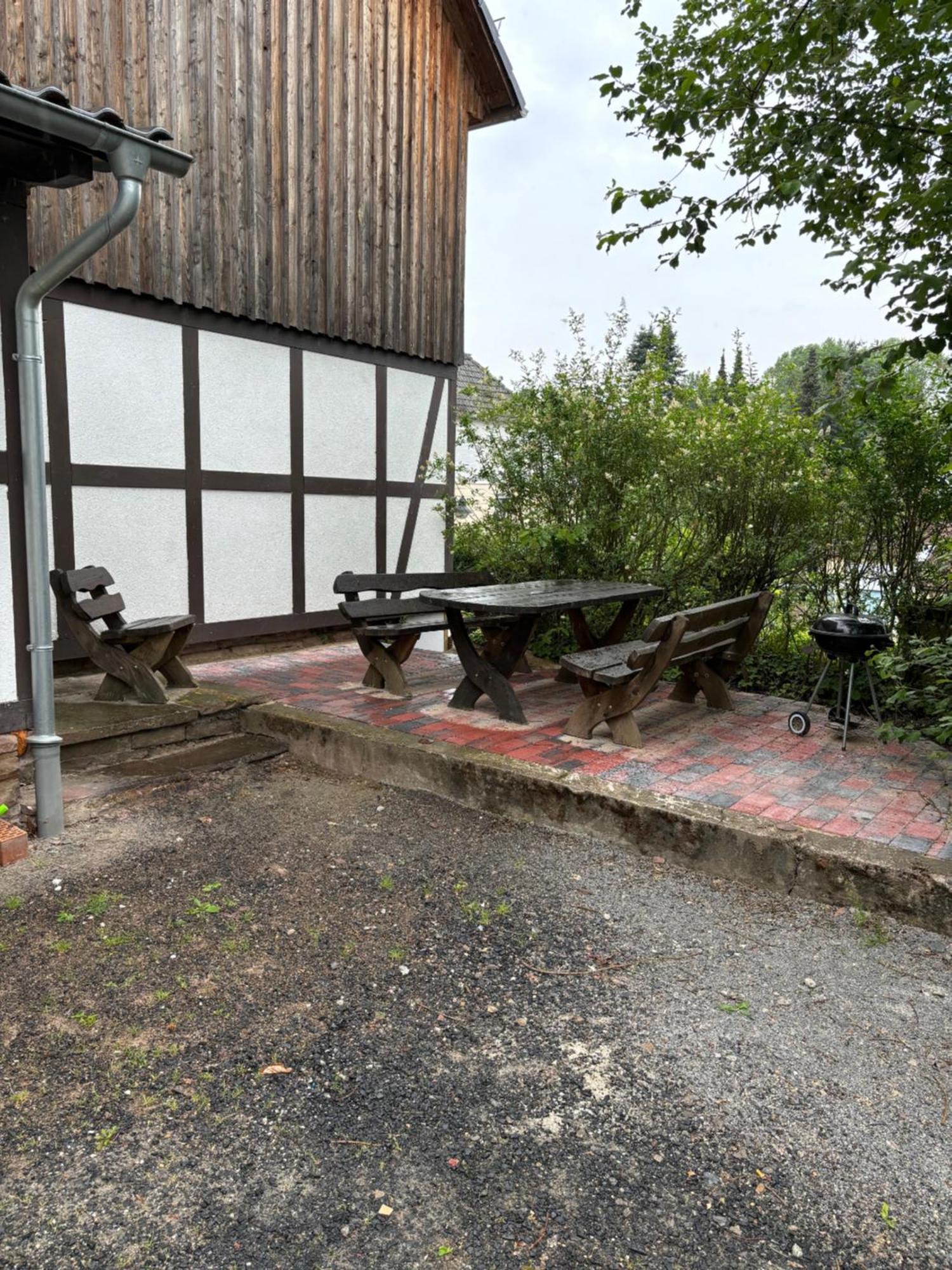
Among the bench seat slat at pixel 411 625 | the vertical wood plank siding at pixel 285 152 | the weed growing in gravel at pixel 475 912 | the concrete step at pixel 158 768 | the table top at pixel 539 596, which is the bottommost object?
the weed growing in gravel at pixel 475 912

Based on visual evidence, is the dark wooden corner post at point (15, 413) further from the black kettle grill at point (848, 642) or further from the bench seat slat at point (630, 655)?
the black kettle grill at point (848, 642)

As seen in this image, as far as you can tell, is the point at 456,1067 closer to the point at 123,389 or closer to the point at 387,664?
the point at 387,664

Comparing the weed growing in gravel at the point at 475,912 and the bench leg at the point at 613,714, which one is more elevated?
the bench leg at the point at 613,714

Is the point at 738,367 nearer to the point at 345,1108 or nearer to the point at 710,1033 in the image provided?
the point at 710,1033

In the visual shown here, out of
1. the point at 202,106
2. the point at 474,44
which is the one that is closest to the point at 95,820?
the point at 202,106

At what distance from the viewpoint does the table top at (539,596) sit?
4.45 metres

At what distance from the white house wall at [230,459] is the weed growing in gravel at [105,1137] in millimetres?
2343

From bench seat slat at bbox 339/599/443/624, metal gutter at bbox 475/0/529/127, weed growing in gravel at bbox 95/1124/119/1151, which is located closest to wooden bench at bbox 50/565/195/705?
bench seat slat at bbox 339/599/443/624

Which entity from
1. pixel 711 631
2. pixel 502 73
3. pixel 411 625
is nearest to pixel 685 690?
pixel 711 631

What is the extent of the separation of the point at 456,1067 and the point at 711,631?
3120mm

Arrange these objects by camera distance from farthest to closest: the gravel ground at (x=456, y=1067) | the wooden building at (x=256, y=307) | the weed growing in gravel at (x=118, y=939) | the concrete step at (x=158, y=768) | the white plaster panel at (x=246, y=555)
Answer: the white plaster panel at (x=246, y=555) → the wooden building at (x=256, y=307) → the concrete step at (x=158, y=768) → the weed growing in gravel at (x=118, y=939) → the gravel ground at (x=456, y=1067)

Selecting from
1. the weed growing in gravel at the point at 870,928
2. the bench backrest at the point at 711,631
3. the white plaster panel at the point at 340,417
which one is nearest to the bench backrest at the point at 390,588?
the bench backrest at the point at 711,631

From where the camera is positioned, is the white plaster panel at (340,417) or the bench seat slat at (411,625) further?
the white plaster panel at (340,417)

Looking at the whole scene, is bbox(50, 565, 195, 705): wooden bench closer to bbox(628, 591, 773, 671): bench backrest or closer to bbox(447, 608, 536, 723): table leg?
bbox(447, 608, 536, 723): table leg
